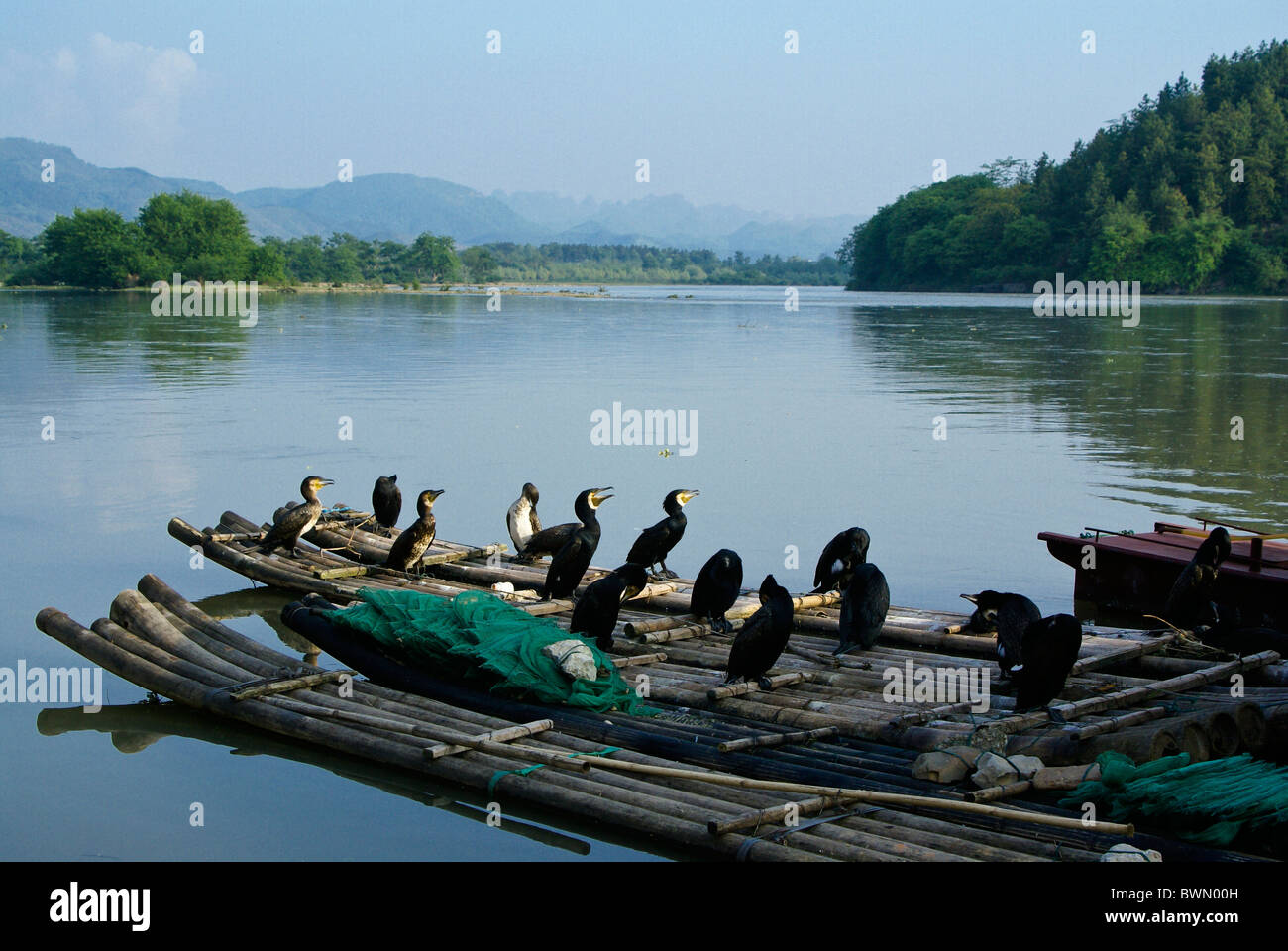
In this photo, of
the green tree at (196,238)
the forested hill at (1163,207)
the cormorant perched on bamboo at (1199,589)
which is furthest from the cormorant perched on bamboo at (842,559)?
the green tree at (196,238)

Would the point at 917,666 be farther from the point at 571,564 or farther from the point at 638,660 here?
the point at 571,564

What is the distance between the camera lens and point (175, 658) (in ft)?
28.5

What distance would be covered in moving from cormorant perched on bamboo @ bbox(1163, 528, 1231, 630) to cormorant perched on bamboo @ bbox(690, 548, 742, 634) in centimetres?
323

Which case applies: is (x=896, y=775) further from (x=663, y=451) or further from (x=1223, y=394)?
(x=1223, y=394)

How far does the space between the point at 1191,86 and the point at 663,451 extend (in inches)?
3829

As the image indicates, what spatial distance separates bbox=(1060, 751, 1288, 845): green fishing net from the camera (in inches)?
221

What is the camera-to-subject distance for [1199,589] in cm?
911

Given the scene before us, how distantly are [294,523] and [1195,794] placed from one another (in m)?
8.55

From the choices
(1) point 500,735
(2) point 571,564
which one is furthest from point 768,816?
(2) point 571,564

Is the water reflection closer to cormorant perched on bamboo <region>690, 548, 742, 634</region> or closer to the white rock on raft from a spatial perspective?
the white rock on raft

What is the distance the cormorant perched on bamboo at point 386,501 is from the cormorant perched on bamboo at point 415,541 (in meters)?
1.22

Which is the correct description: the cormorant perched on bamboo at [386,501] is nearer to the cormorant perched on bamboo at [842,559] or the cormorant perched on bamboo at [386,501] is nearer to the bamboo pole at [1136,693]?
the cormorant perched on bamboo at [842,559]

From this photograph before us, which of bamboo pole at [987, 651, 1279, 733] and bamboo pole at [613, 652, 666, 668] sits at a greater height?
bamboo pole at [987, 651, 1279, 733]

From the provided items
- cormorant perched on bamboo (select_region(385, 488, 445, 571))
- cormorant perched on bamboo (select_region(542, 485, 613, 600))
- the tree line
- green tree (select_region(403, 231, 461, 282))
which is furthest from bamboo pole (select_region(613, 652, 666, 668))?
green tree (select_region(403, 231, 461, 282))
